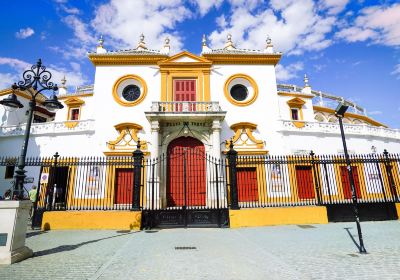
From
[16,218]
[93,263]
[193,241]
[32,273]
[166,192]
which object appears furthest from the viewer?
[166,192]

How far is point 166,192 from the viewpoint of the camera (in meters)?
15.0

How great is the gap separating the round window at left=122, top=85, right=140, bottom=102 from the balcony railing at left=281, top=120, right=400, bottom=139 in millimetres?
11367

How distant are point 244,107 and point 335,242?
12.2m

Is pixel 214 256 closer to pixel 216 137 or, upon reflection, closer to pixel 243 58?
pixel 216 137

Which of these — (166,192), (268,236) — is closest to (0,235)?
(268,236)

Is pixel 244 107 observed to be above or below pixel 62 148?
above

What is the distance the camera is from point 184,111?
49.9ft

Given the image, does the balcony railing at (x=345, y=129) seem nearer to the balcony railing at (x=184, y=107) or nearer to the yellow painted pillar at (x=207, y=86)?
the balcony railing at (x=184, y=107)

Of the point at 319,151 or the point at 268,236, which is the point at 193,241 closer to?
the point at 268,236

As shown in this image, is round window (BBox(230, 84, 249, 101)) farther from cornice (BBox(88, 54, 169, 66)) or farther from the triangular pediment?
cornice (BBox(88, 54, 169, 66))

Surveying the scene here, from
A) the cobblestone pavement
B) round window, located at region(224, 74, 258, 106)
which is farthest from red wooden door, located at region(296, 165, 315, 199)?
the cobblestone pavement

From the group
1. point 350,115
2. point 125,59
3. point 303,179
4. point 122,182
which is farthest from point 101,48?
point 350,115

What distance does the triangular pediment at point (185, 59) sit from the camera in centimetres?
1751

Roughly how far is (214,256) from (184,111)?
11021 millimetres
